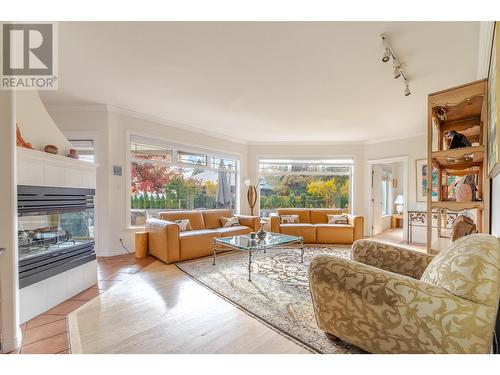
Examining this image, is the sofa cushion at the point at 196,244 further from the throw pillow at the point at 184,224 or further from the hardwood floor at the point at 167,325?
the hardwood floor at the point at 167,325

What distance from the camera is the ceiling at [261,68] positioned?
1979mm

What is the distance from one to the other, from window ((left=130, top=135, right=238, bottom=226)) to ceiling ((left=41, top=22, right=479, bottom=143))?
0.78m

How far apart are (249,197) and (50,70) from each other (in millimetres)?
4370

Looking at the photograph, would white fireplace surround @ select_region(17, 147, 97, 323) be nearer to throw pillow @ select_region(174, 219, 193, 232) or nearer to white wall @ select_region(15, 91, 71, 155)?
white wall @ select_region(15, 91, 71, 155)

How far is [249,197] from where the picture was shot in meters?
6.11

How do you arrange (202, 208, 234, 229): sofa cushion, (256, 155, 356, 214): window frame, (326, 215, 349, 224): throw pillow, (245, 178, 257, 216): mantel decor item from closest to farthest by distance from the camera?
(202, 208, 234, 229): sofa cushion < (326, 215, 349, 224): throw pillow < (245, 178, 257, 216): mantel decor item < (256, 155, 356, 214): window frame

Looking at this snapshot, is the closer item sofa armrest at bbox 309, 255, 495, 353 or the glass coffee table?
sofa armrest at bbox 309, 255, 495, 353

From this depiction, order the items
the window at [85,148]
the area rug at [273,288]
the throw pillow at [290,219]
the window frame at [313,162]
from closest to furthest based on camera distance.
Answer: the area rug at [273,288] < the window at [85,148] < the throw pillow at [290,219] < the window frame at [313,162]

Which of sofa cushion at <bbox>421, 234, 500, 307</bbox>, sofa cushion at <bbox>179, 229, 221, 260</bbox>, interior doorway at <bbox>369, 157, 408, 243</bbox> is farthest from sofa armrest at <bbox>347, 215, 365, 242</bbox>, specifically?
sofa cushion at <bbox>421, 234, 500, 307</bbox>

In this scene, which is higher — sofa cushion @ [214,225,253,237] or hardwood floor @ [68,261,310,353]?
sofa cushion @ [214,225,253,237]

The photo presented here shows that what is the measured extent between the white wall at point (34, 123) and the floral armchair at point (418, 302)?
2742 millimetres

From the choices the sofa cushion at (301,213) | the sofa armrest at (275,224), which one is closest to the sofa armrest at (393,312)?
the sofa armrest at (275,224)

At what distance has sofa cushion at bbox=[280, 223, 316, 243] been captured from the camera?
193 inches
